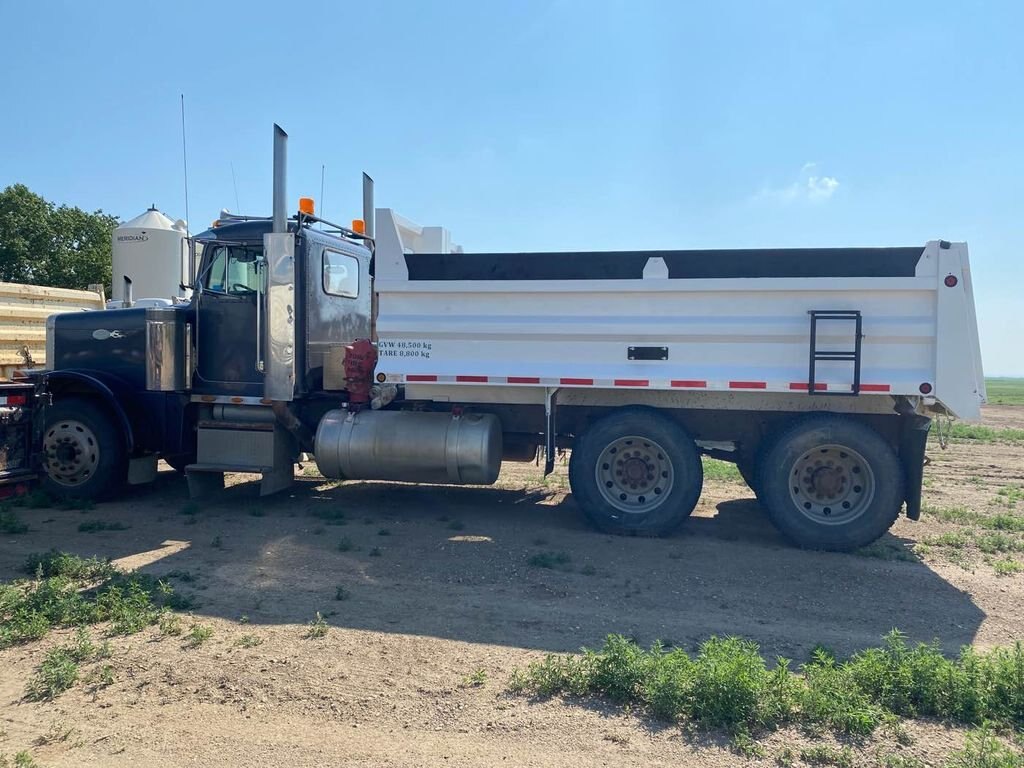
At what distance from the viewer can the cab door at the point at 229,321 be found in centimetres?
862

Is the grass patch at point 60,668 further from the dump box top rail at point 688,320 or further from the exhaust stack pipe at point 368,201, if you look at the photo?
the exhaust stack pipe at point 368,201

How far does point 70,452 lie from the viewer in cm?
869

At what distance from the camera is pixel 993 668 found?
4082mm

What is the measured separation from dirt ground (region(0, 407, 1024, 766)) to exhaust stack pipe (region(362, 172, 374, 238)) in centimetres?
345

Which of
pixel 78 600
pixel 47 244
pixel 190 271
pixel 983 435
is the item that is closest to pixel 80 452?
pixel 190 271

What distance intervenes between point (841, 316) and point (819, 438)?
1.11 m

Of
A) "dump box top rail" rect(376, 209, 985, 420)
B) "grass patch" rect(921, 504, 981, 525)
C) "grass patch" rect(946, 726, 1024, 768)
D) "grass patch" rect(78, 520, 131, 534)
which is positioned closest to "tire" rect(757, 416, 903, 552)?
"dump box top rail" rect(376, 209, 985, 420)

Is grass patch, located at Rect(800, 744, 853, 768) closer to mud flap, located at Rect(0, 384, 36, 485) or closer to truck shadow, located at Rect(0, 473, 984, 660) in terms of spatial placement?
truck shadow, located at Rect(0, 473, 984, 660)

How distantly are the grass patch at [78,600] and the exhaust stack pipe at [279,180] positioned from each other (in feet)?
12.3

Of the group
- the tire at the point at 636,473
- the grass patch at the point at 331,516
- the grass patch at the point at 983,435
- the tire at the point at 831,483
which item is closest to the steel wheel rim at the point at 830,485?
the tire at the point at 831,483

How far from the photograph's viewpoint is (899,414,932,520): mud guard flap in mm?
6891

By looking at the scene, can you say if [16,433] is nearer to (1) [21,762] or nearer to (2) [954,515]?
(1) [21,762]

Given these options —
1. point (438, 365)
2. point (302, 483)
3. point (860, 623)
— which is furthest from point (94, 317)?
point (860, 623)

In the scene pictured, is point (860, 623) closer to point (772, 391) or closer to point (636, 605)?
point (636, 605)
